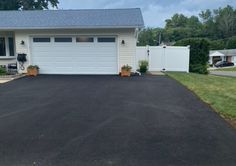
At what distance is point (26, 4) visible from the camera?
3238cm

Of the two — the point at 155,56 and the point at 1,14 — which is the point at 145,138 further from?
the point at 1,14

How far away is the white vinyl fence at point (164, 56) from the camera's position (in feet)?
59.0

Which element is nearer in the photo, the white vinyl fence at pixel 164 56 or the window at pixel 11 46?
the window at pixel 11 46

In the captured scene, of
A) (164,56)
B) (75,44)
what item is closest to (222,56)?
(164,56)

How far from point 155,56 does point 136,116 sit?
1125cm

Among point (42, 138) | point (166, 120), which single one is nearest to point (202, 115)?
point (166, 120)

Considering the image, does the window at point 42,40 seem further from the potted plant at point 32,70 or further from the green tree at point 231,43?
the green tree at point 231,43

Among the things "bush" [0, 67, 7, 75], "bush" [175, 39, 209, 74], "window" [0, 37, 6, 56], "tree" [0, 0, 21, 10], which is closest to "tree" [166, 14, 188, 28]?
"tree" [0, 0, 21, 10]

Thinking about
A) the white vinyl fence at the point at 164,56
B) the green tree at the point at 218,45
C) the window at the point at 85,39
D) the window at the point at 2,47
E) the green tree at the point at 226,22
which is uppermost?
the green tree at the point at 226,22

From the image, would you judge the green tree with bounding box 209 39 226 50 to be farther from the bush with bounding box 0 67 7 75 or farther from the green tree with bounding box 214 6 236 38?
the bush with bounding box 0 67 7 75

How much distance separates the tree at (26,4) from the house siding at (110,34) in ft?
55.5

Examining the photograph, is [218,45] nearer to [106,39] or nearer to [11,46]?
[106,39]

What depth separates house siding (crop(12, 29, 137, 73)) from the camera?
1565cm

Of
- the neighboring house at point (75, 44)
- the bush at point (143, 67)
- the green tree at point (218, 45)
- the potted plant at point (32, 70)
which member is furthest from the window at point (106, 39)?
the green tree at point (218, 45)
